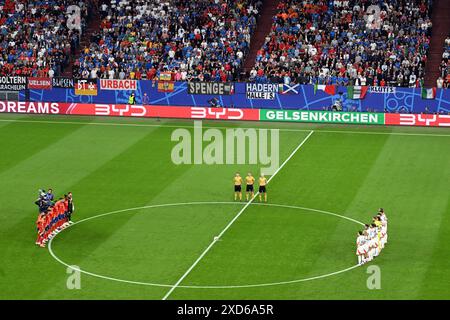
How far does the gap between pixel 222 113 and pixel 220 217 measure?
2256 cm

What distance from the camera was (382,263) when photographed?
3259 centimetres

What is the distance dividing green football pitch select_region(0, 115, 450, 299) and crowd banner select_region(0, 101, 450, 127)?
1.57m

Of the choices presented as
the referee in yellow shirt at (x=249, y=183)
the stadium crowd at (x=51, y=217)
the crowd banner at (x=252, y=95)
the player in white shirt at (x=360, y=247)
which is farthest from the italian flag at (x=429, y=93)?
the stadium crowd at (x=51, y=217)

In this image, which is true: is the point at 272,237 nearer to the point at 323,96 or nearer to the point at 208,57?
the point at 323,96

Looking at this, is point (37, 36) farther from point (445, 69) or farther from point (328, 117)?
point (445, 69)

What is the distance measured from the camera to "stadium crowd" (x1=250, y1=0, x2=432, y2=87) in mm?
60375

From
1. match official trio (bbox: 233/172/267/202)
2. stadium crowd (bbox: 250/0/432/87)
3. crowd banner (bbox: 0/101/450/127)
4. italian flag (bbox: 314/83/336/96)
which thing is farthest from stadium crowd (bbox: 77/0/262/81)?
match official trio (bbox: 233/172/267/202)

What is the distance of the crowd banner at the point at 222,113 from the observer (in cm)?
5812

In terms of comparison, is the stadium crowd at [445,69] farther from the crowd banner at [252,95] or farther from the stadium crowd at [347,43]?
the stadium crowd at [347,43]

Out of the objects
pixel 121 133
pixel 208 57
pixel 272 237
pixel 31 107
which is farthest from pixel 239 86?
pixel 272 237

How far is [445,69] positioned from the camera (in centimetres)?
5975

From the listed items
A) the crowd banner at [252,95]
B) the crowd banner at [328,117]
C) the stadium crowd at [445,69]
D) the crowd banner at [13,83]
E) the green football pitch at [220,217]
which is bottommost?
the green football pitch at [220,217]

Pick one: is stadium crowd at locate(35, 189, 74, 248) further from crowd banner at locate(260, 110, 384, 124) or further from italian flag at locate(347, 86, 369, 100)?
italian flag at locate(347, 86, 369, 100)
